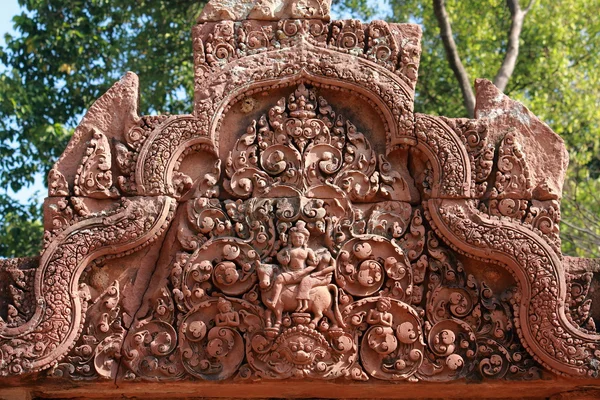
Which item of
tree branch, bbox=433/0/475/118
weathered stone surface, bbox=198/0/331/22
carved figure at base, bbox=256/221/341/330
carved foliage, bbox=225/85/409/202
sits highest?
tree branch, bbox=433/0/475/118

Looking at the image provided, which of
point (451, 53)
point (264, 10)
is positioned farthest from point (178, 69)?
point (264, 10)

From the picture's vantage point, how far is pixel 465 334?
6.63 m

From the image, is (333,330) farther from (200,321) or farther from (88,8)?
(88,8)

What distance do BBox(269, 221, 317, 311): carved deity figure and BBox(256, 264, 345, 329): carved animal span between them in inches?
1.2

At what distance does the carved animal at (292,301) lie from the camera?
654cm

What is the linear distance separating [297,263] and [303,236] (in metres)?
0.18

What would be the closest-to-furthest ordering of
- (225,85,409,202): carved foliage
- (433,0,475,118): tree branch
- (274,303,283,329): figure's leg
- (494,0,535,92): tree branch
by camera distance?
(274,303,283,329): figure's leg, (225,85,409,202): carved foliage, (433,0,475,118): tree branch, (494,0,535,92): tree branch

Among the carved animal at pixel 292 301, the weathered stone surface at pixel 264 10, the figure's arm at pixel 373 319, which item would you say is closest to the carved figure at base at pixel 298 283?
the carved animal at pixel 292 301

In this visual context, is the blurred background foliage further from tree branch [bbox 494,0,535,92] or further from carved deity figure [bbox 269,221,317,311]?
carved deity figure [bbox 269,221,317,311]

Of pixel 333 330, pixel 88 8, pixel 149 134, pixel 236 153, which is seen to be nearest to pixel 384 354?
pixel 333 330

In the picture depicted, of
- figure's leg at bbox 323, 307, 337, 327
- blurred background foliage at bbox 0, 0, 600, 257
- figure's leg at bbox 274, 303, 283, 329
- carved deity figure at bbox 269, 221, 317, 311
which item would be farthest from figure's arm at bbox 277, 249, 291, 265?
blurred background foliage at bbox 0, 0, 600, 257

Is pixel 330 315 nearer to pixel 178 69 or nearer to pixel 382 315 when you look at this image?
pixel 382 315

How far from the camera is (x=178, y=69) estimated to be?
614 inches

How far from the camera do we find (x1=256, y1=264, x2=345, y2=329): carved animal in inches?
257
